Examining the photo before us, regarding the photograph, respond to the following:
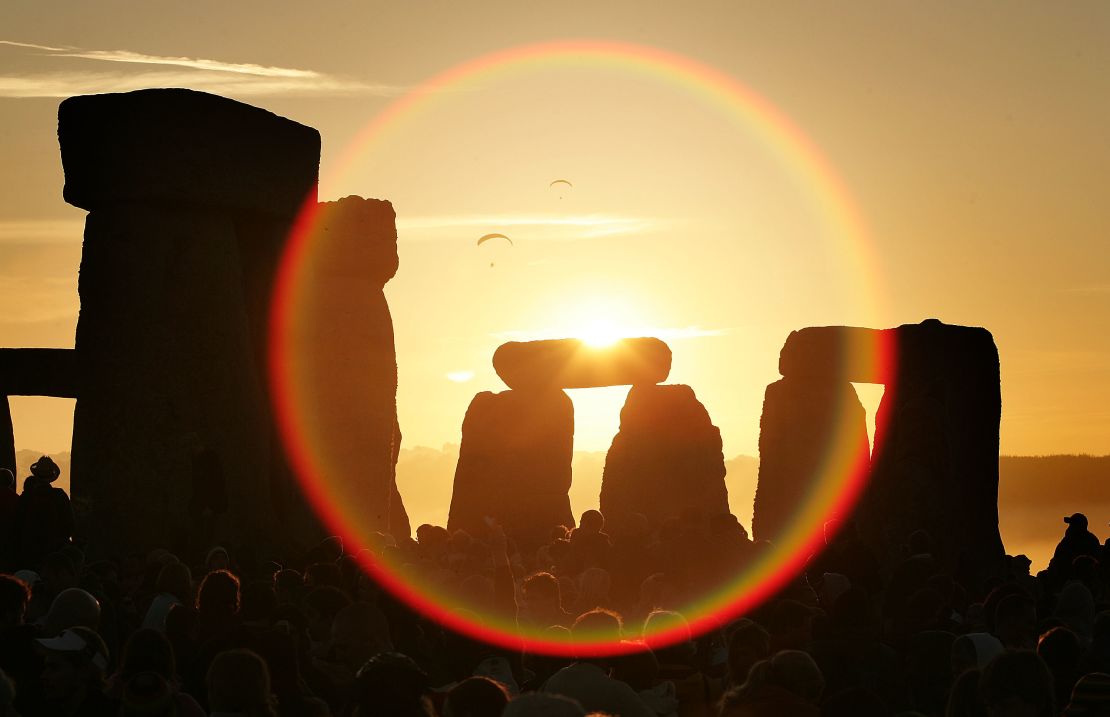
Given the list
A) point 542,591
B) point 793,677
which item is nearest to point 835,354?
point 542,591

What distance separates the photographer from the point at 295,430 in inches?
607

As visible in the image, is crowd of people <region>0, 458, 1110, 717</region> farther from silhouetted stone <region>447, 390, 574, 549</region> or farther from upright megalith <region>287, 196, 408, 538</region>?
silhouetted stone <region>447, 390, 574, 549</region>

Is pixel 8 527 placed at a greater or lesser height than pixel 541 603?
greater

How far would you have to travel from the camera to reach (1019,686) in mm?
4531

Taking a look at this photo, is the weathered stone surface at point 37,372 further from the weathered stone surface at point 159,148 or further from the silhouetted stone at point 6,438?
the weathered stone surface at point 159,148

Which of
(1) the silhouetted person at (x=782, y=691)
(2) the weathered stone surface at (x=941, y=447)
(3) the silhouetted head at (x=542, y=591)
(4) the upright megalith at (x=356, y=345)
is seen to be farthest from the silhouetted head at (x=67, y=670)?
(4) the upright megalith at (x=356, y=345)

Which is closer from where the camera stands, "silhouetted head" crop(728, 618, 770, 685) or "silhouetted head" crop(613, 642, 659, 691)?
"silhouetted head" crop(613, 642, 659, 691)

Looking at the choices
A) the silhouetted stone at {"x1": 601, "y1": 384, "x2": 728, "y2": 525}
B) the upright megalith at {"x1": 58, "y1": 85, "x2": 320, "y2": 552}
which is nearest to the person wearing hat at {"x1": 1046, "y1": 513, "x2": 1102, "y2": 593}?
the upright megalith at {"x1": 58, "y1": 85, "x2": 320, "y2": 552}

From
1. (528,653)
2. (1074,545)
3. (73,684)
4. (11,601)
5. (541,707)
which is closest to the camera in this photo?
(541,707)

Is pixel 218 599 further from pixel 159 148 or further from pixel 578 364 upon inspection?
pixel 578 364

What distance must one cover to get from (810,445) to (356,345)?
723 cm

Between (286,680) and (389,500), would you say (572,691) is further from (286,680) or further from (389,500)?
(389,500)

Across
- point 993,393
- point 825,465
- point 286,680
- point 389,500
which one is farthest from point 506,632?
point 825,465

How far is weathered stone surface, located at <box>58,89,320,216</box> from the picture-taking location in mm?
12719
